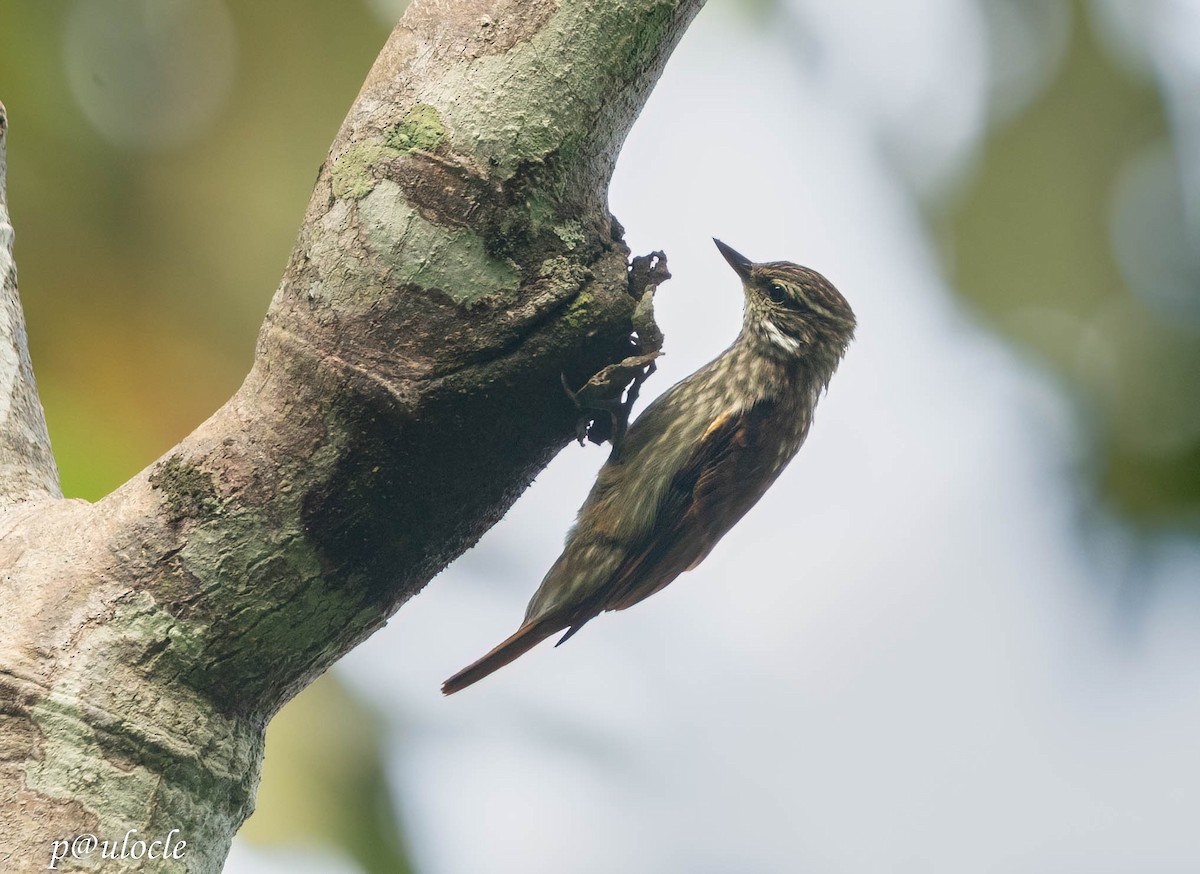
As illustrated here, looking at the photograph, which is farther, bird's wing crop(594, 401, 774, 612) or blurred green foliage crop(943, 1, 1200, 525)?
blurred green foliage crop(943, 1, 1200, 525)

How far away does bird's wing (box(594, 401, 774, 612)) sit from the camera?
11.4ft

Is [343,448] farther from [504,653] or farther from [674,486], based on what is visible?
[674,486]

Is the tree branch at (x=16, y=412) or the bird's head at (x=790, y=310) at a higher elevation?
the bird's head at (x=790, y=310)

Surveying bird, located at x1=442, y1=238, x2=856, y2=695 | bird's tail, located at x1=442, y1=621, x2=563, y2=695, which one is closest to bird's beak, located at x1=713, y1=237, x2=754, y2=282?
bird, located at x1=442, y1=238, x2=856, y2=695

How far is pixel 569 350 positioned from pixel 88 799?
1165 mm

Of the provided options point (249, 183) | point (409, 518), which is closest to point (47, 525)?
point (409, 518)

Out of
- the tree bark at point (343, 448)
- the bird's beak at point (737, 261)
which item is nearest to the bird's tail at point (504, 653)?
the tree bark at point (343, 448)

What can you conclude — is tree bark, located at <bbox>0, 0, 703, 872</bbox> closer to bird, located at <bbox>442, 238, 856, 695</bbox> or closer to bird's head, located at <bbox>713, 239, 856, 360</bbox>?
bird, located at <bbox>442, 238, 856, 695</bbox>

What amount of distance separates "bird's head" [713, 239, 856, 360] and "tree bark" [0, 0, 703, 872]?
187 centimetres

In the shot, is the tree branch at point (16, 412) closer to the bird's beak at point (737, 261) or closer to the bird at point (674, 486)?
the bird at point (674, 486)

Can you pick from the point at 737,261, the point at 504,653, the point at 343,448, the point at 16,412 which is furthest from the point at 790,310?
the point at 16,412

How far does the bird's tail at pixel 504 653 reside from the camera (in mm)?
3178

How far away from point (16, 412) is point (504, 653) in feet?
4.84

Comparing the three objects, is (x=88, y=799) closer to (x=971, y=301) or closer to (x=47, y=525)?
(x=47, y=525)
